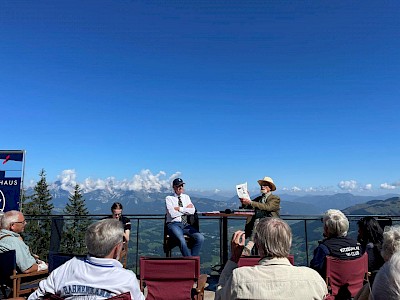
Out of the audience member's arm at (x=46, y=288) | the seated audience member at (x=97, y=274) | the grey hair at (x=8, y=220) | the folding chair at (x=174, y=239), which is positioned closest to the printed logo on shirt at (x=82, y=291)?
the seated audience member at (x=97, y=274)

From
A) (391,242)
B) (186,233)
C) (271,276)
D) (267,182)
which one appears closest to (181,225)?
(186,233)

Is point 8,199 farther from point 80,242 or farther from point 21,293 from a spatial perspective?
point 80,242

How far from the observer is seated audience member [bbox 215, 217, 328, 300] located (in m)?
1.56

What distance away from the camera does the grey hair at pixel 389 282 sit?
55.5 inches

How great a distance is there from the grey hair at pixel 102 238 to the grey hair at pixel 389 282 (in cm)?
140

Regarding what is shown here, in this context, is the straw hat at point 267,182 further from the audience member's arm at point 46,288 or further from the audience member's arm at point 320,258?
the audience member's arm at point 46,288

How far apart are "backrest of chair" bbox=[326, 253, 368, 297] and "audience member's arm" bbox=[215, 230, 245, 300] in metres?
1.32

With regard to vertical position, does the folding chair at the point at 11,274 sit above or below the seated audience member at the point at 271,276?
below

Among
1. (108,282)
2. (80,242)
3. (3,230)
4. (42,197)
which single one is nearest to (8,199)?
(3,230)

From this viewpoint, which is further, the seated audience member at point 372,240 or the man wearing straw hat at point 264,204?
the man wearing straw hat at point 264,204

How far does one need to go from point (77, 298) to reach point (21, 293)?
2.08 metres

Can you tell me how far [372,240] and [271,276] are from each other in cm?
230

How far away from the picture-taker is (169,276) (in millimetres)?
2855

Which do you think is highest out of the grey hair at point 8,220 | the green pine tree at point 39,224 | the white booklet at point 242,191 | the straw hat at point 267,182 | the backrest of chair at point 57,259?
the straw hat at point 267,182
